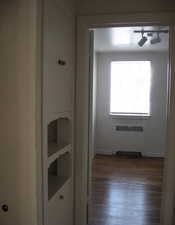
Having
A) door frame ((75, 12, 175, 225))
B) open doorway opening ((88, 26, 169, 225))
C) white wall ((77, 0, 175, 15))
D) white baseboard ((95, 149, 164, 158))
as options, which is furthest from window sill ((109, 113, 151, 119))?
white wall ((77, 0, 175, 15))

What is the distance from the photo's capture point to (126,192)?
3.17 metres

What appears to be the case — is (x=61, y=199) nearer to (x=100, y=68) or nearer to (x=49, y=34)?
(x=49, y=34)

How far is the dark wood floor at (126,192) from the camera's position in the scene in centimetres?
252

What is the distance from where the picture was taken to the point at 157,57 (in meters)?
4.88

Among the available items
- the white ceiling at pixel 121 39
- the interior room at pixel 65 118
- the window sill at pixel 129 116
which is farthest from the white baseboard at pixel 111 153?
the white ceiling at pixel 121 39

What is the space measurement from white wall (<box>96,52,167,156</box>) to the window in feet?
0.38

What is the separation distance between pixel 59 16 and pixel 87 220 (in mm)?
2017

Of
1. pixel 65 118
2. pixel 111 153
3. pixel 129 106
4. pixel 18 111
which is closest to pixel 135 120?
pixel 129 106

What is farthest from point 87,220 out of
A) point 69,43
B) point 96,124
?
point 96,124

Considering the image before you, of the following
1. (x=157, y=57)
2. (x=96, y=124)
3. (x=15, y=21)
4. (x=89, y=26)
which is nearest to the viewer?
(x=15, y=21)

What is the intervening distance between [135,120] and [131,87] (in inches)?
30.8

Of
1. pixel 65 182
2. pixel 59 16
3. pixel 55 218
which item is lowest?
pixel 55 218

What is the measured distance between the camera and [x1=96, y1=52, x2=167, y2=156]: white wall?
194 inches

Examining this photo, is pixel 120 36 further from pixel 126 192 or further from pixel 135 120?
pixel 126 192
